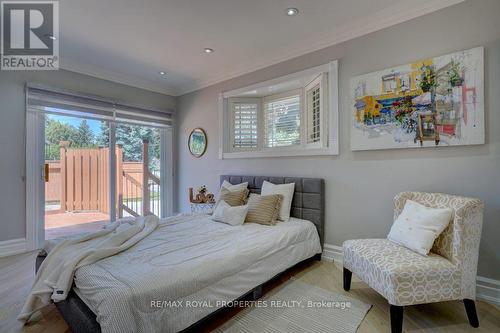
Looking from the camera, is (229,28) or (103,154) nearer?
(229,28)

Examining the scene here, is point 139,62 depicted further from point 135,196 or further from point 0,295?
point 0,295

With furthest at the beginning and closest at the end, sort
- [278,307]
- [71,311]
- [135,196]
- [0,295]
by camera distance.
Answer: [135,196] < [0,295] < [278,307] < [71,311]

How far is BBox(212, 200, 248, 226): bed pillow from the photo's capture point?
9.23 ft

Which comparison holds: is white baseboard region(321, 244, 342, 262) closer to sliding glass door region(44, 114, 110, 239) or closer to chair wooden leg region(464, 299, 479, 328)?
chair wooden leg region(464, 299, 479, 328)

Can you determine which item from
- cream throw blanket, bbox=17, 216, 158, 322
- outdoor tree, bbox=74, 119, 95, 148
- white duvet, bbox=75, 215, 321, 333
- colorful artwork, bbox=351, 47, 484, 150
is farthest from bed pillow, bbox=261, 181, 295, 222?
outdoor tree, bbox=74, 119, 95, 148

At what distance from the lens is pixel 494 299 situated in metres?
2.01

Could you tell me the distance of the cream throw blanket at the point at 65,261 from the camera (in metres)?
1.56

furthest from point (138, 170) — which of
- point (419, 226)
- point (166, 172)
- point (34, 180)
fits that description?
point (419, 226)

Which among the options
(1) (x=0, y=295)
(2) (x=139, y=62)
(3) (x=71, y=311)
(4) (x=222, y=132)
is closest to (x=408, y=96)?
(4) (x=222, y=132)

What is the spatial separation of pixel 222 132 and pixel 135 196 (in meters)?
2.00

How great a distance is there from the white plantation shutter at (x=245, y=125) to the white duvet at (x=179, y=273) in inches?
70.1

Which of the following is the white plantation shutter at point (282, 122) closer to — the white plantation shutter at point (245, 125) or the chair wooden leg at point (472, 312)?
the white plantation shutter at point (245, 125)

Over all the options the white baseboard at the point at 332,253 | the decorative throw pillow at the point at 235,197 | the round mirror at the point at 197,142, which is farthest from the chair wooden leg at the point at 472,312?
the round mirror at the point at 197,142

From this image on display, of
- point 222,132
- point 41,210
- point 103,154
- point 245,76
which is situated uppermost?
point 245,76
